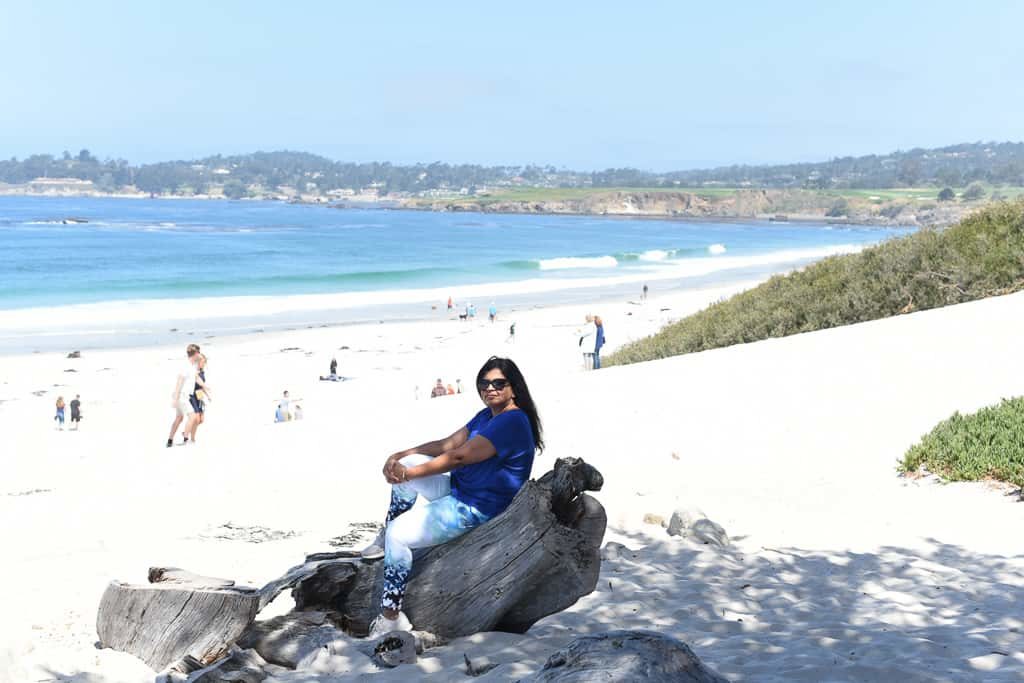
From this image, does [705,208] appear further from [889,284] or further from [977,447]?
[977,447]

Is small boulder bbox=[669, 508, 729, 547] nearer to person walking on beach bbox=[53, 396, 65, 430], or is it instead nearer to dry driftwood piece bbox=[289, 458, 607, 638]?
dry driftwood piece bbox=[289, 458, 607, 638]

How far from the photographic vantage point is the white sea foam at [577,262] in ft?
235

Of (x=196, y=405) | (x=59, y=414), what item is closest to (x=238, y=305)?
(x=59, y=414)

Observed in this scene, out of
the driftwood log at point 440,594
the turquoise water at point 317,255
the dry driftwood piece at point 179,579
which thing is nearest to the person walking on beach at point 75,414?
the dry driftwood piece at point 179,579

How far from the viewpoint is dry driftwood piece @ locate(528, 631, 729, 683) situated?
311cm

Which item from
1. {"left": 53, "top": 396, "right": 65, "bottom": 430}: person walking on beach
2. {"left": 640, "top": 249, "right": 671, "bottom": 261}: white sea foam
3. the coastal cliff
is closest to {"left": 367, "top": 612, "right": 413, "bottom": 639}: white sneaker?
{"left": 53, "top": 396, "right": 65, "bottom": 430}: person walking on beach

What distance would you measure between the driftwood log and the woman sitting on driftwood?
0.10 m

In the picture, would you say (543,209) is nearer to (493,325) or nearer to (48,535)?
(493,325)

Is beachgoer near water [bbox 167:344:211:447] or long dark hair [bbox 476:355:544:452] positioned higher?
long dark hair [bbox 476:355:544:452]

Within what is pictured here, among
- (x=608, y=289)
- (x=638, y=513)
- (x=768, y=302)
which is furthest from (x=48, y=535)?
(x=608, y=289)

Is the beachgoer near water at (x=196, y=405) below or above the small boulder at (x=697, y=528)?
below

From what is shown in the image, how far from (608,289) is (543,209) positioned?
144 meters

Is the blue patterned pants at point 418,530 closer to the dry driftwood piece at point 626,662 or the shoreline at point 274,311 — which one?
the dry driftwood piece at point 626,662

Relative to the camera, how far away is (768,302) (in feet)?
59.6
